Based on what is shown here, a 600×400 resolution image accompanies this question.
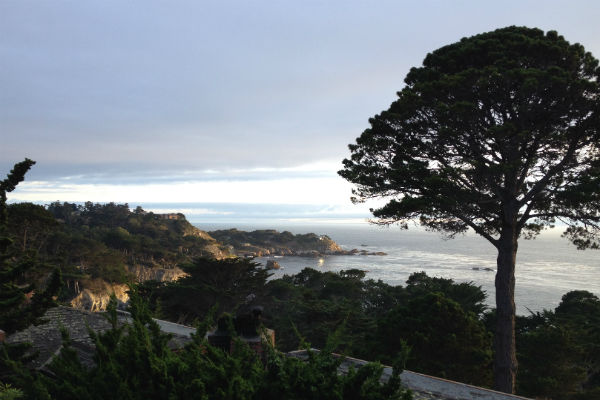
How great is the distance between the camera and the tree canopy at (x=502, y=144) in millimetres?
12133

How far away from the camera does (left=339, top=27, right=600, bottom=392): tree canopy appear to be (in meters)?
12.1

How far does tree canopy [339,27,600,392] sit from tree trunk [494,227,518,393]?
34mm

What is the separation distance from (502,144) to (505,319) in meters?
6.09

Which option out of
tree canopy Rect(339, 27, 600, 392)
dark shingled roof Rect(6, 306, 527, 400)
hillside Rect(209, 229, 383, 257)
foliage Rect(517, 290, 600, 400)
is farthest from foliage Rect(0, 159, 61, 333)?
hillside Rect(209, 229, 383, 257)

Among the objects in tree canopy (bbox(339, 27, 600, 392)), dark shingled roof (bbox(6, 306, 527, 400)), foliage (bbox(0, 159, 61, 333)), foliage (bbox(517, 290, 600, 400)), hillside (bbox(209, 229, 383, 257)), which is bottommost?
hillside (bbox(209, 229, 383, 257))

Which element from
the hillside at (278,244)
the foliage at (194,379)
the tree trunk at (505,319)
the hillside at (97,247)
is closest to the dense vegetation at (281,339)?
the foliage at (194,379)

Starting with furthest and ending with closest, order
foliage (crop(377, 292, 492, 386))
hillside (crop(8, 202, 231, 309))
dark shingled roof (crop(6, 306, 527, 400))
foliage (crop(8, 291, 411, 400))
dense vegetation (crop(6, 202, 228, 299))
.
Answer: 1. hillside (crop(8, 202, 231, 309))
2. dense vegetation (crop(6, 202, 228, 299))
3. foliage (crop(377, 292, 492, 386))
4. dark shingled roof (crop(6, 306, 527, 400))
5. foliage (crop(8, 291, 411, 400))

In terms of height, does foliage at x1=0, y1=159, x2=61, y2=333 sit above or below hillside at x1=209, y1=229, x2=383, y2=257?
above

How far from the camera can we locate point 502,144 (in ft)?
42.0

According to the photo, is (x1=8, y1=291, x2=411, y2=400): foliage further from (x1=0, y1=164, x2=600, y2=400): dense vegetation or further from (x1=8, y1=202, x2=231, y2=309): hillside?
(x1=8, y1=202, x2=231, y2=309): hillside

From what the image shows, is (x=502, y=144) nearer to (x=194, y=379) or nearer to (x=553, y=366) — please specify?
(x=553, y=366)

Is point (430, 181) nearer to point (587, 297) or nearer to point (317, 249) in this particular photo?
Result: point (587, 297)

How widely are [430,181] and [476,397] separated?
673 centimetres

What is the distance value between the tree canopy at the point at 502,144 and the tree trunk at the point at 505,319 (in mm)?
34
